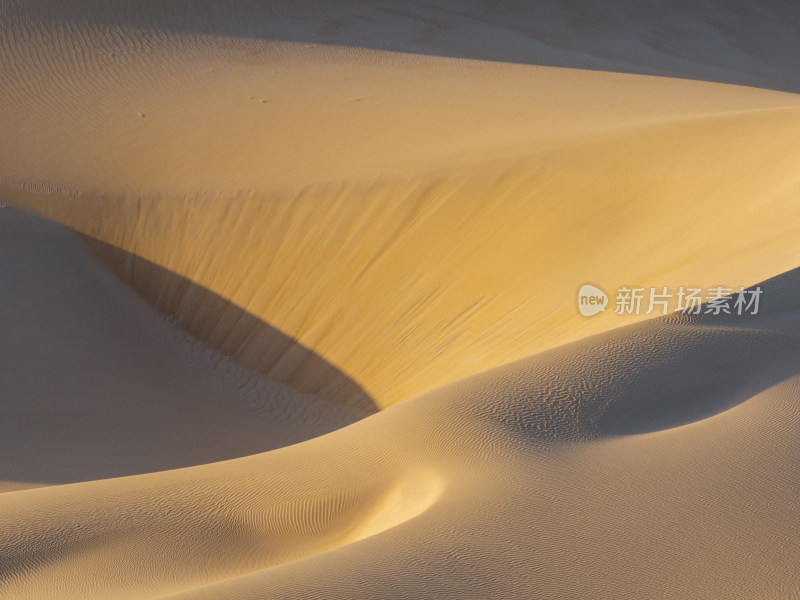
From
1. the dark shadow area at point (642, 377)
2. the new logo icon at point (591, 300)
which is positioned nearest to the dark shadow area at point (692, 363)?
the dark shadow area at point (642, 377)

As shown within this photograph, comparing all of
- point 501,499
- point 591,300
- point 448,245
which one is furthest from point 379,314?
point 501,499

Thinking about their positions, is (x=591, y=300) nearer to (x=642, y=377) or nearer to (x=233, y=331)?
(x=642, y=377)

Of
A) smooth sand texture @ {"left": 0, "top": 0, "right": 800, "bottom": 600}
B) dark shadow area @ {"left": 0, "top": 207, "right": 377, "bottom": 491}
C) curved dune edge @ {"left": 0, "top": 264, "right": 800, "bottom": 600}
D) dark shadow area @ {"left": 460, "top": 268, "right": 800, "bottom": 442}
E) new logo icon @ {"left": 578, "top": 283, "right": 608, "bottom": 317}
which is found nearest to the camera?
curved dune edge @ {"left": 0, "top": 264, "right": 800, "bottom": 600}

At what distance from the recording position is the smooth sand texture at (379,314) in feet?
9.61

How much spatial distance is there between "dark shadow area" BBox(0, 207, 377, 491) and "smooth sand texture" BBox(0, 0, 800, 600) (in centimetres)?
3

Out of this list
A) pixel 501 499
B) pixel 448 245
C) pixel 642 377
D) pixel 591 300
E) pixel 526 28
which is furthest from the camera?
pixel 526 28

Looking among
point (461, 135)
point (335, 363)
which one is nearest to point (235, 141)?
point (461, 135)

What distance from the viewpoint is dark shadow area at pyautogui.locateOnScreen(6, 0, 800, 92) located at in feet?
37.3

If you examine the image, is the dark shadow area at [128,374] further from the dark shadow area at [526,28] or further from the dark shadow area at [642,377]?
the dark shadow area at [526,28]

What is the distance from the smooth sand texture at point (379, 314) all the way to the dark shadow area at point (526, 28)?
9 centimetres

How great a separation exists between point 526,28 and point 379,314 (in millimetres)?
8889

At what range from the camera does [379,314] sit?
6520 mm

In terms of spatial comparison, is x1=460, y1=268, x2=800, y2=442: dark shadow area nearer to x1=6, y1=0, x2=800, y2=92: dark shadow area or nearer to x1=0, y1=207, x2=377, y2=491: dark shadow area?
x1=0, y1=207, x2=377, y2=491: dark shadow area

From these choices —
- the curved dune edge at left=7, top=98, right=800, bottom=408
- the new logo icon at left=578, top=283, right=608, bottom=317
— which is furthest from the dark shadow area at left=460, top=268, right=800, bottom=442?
the new logo icon at left=578, top=283, right=608, bottom=317
